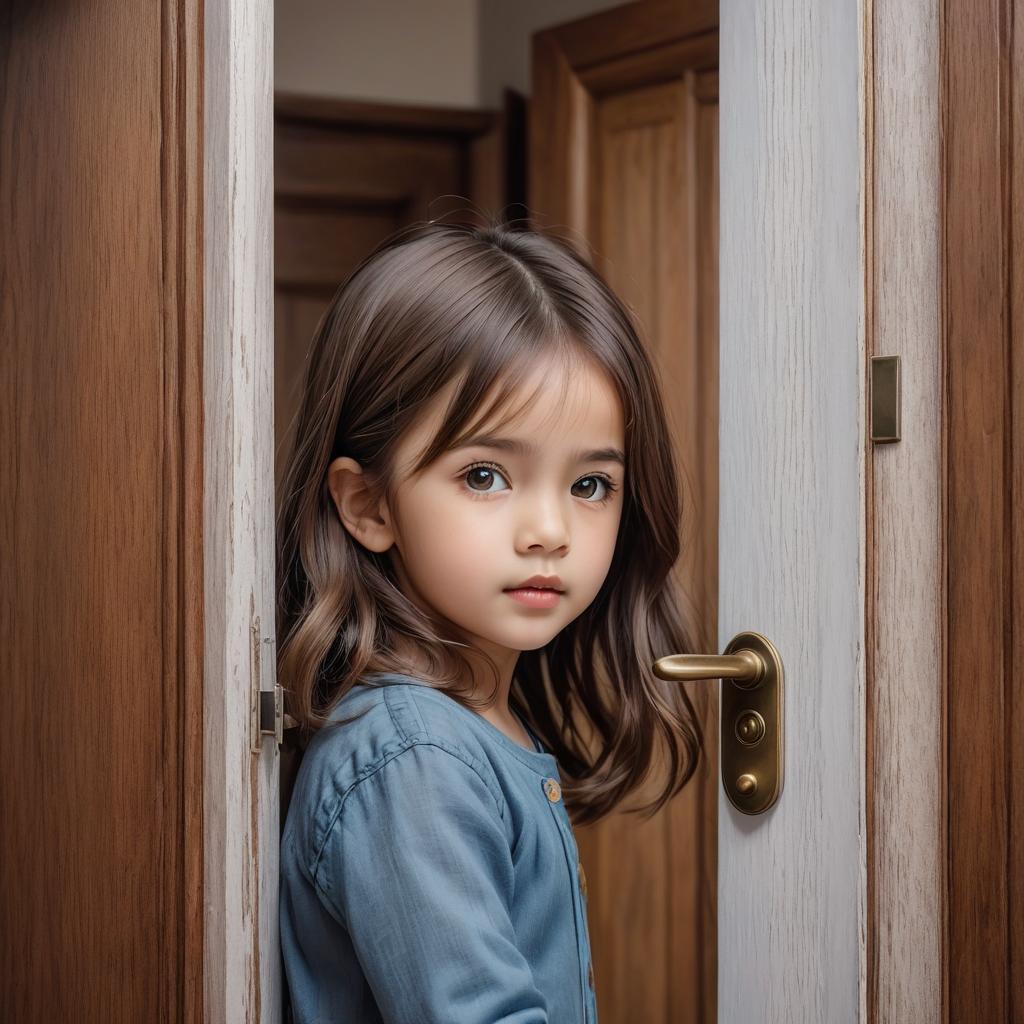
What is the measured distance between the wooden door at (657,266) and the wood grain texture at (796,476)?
0.75 meters

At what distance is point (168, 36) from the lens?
0.80 metres

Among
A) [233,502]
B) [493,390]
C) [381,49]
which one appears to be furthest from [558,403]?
[381,49]

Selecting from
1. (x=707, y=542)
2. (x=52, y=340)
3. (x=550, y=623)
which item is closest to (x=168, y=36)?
(x=52, y=340)

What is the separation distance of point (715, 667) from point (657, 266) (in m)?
1.06

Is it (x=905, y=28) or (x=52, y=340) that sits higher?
(x=905, y=28)

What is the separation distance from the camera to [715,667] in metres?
0.92

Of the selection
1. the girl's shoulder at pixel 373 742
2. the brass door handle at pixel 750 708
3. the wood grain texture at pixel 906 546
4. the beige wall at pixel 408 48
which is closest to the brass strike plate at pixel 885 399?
the wood grain texture at pixel 906 546

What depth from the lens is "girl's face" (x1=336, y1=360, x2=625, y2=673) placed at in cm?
89

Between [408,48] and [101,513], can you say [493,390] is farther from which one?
[408,48]

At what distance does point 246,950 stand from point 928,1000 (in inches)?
19.1

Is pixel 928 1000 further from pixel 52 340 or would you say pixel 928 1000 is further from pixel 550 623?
pixel 52 340

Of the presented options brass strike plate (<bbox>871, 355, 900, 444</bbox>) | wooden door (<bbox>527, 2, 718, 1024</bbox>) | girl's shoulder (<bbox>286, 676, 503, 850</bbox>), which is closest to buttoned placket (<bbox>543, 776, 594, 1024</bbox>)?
girl's shoulder (<bbox>286, 676, 503, 850</bbox>)

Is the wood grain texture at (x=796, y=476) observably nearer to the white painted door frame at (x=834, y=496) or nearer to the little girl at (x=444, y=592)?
the white painted door frame at (x=834, y=496)

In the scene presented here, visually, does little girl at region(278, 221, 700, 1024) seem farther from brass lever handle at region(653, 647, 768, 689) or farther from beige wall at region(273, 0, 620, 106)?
beige wall at region(273, 0, 620, 106)
